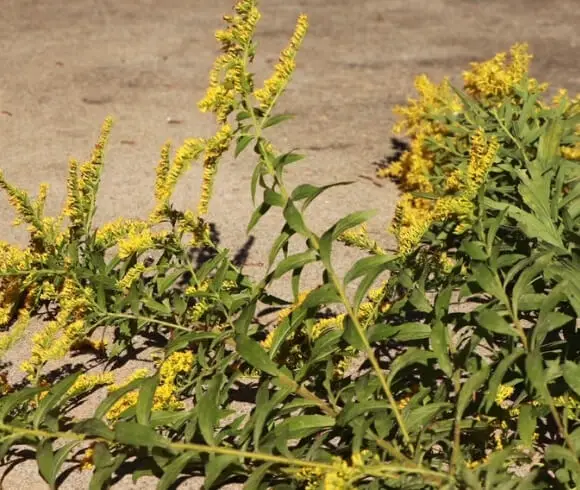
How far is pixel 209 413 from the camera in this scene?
1.82 metres

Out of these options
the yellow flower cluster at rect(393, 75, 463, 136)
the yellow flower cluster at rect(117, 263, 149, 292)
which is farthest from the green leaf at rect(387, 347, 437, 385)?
the yellow flower cluster at rect(393, 75, 463, 136)

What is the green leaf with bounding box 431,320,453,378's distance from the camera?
6.02 ft

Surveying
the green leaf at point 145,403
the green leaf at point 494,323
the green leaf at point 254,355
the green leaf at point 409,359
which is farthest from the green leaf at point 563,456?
the green leaf at point 145,403

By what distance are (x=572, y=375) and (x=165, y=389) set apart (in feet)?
3.14

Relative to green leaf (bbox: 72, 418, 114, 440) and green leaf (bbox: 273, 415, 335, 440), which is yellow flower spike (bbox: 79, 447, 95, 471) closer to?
green leaf (bbox: 72, 418, 114, 440)

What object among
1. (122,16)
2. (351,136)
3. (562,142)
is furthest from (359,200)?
(122,16)

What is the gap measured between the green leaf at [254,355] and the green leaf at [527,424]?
0.52 m

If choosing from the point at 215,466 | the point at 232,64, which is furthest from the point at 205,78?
the point at 215,466

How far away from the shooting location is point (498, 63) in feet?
11.6

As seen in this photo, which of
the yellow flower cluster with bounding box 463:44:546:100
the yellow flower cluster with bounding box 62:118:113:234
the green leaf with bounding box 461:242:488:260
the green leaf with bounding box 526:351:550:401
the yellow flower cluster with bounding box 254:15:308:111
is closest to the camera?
the green leaf with bounding box 526:351:550:401

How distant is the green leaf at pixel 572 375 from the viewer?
1794 millimetres

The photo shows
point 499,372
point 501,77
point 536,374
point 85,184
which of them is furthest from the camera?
point 501,77

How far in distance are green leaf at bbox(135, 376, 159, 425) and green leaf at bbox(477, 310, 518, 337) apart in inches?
27.9

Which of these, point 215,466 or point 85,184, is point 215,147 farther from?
point 215,466
